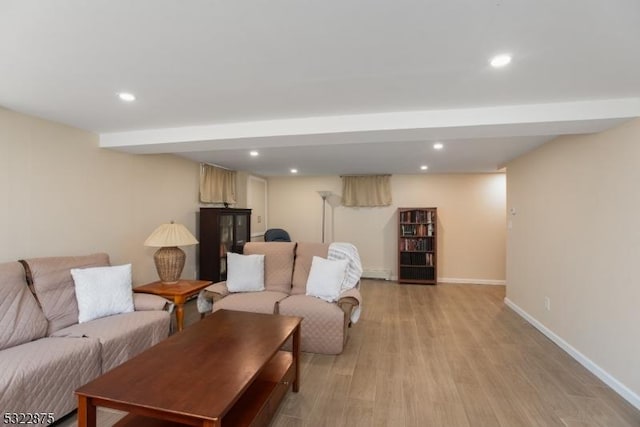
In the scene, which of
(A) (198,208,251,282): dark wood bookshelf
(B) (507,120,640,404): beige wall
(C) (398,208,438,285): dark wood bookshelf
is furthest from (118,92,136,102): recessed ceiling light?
(C) (398,208,438,285): dark wood bookshelf

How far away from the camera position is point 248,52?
1624 mm

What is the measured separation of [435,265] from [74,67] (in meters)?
5.83

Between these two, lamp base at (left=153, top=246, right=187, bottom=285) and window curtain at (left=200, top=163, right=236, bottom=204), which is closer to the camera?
lamp base at (left=153, top=246, right=187, bottom=285)

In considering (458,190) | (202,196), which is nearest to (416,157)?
(458,190)

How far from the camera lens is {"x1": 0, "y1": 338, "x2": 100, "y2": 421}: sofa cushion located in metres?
1.71

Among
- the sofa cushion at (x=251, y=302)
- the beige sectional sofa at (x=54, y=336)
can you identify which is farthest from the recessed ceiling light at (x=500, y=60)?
the beige sectional sofa at (x=54, y=336)

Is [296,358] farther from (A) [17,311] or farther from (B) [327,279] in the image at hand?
(A) [17,311]

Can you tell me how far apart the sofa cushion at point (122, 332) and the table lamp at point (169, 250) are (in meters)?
0.76

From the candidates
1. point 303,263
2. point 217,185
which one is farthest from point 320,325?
point 217,185

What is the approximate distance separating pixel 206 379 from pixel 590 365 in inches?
126

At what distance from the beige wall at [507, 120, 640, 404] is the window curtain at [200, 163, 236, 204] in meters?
4.58

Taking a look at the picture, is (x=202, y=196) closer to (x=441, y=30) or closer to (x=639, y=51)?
(x=441, y=30)

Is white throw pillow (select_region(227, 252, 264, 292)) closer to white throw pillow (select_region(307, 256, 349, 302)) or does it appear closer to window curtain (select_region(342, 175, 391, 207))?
white throw pillow (select_region(307, 256, 349, 302))

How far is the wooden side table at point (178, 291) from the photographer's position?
3049 mm
